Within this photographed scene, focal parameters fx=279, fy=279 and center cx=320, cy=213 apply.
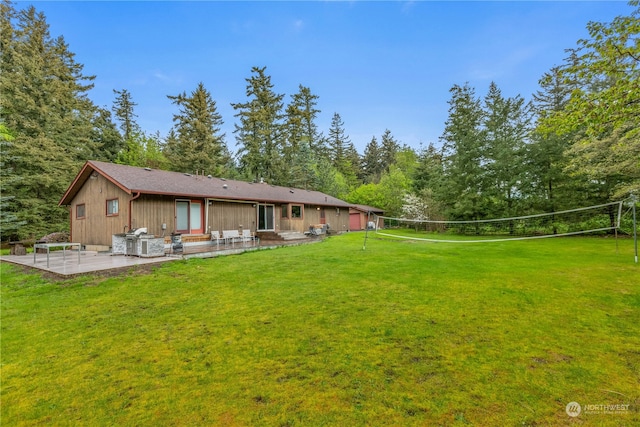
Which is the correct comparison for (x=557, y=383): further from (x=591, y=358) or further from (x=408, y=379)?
(x=408, y=379)

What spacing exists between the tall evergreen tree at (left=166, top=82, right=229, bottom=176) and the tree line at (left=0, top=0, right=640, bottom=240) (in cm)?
13

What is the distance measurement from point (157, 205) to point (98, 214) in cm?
327

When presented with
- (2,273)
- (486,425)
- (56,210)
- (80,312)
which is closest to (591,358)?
(486,425)

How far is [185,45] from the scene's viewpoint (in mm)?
15242

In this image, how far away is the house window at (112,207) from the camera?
469 inches

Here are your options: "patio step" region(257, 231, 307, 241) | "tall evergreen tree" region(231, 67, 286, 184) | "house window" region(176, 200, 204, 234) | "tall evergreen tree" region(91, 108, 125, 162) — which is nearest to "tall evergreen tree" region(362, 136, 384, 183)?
"tall evergreen tree" region(231, 67, 286, 184)

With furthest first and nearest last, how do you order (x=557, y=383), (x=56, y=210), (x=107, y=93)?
(x=107, y=93) < (x=56, y=210) < (x=557, y=383)

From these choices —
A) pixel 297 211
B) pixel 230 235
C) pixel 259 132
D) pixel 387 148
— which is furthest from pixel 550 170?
pixel 387 148

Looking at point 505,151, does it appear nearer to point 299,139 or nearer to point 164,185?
point 164,185

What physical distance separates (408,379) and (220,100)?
33875mm

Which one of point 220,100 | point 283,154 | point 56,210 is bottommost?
point 56,210

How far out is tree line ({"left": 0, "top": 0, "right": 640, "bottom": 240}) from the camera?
200 inches

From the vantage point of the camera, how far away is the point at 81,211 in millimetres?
14078

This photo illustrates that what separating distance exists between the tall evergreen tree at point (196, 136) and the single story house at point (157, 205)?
11.7 metres
